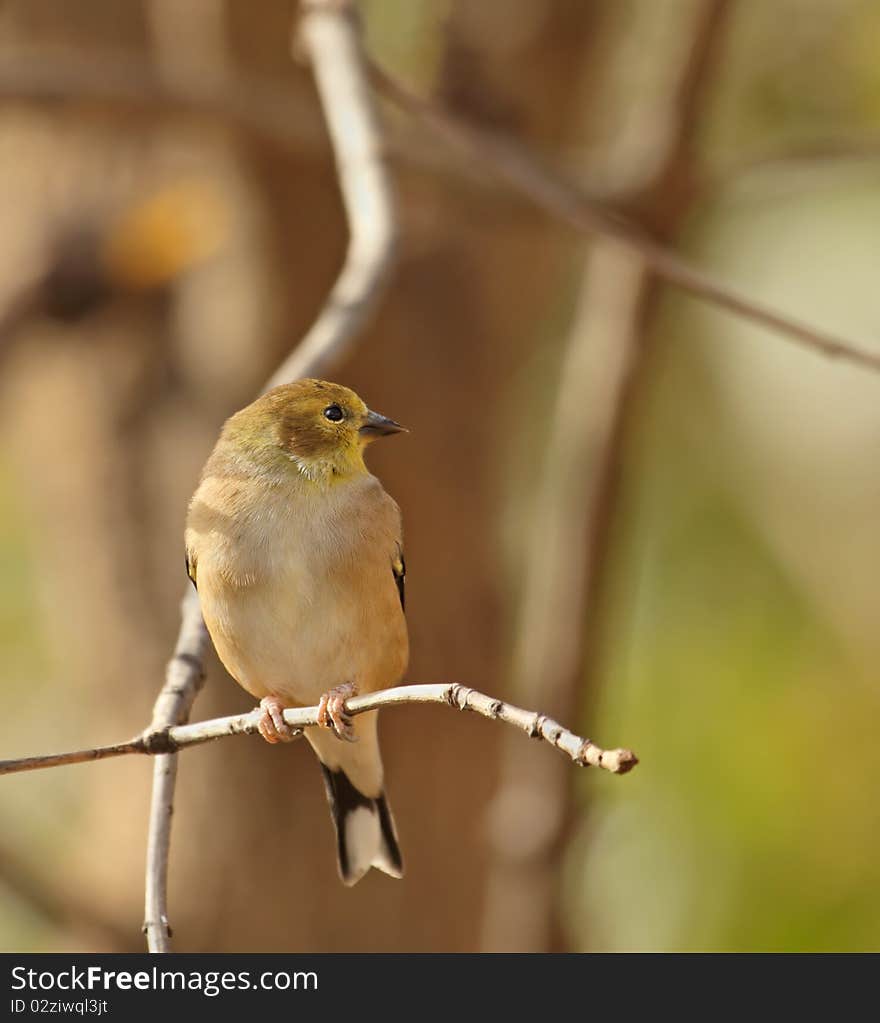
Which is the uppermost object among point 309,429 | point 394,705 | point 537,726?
point 309,429

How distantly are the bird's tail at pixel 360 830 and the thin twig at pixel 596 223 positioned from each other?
169cm

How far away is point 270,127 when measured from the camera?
5.64 m

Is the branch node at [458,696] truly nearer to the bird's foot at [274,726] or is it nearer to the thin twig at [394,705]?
the thin twig at [394,705]

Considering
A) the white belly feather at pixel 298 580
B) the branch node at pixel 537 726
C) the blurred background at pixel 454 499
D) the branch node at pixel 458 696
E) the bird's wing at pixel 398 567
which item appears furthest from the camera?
the blurred background at pixel 454 499

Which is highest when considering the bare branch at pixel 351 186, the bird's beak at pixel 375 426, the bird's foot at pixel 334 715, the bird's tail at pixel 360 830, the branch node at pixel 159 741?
the bare branch at pixel 351 186

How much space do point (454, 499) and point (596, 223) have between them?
8.60 feet

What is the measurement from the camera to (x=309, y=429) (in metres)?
3.08

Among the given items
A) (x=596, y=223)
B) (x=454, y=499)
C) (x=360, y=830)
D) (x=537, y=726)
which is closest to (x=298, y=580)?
(x=360, y=830)

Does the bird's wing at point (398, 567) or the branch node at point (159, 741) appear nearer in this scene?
Answer: the branch node at point (159, 741)

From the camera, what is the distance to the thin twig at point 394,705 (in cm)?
174

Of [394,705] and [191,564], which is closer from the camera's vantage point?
[394,705]

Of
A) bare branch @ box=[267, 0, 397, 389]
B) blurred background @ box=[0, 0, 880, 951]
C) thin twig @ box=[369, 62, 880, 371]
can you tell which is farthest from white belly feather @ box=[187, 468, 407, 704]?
blurred background @ box=[0, 0, 880, 951]

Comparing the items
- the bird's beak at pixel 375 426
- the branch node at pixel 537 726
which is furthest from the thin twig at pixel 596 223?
the branch node at pixel 537 726

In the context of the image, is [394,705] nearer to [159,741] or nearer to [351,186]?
[159,741]
